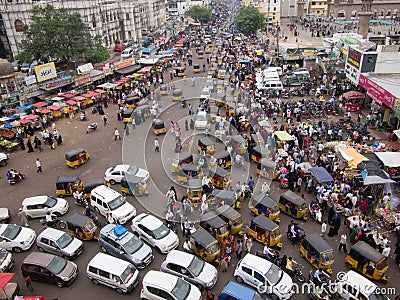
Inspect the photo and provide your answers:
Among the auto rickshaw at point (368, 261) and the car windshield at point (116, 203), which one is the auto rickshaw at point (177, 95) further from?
the auto rickshaw at point (368, 261)

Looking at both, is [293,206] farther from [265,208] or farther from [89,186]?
[89,186]

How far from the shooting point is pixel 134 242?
50.6 ft

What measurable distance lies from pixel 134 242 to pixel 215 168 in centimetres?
731

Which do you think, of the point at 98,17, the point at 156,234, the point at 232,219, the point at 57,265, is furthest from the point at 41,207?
the point at 98,17

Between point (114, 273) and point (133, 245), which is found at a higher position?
point (114, 273)

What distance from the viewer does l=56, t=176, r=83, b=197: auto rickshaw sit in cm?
2019

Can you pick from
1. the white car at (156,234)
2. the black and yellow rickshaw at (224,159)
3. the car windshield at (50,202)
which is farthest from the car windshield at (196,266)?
the car windshield at (50,202)

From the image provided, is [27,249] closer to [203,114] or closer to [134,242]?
[134,242]

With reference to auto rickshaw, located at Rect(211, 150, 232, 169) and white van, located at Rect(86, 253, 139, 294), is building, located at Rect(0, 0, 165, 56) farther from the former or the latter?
white van, located at Rect(86, 253, 139, 294)

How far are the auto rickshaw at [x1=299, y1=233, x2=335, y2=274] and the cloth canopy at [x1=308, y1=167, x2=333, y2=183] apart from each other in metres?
4.71

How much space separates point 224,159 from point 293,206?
609 centimetres

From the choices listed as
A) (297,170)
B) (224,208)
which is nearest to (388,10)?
(297,170)

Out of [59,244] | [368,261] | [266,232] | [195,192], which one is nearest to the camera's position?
[368,261]

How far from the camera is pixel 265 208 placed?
1744 centimetres
